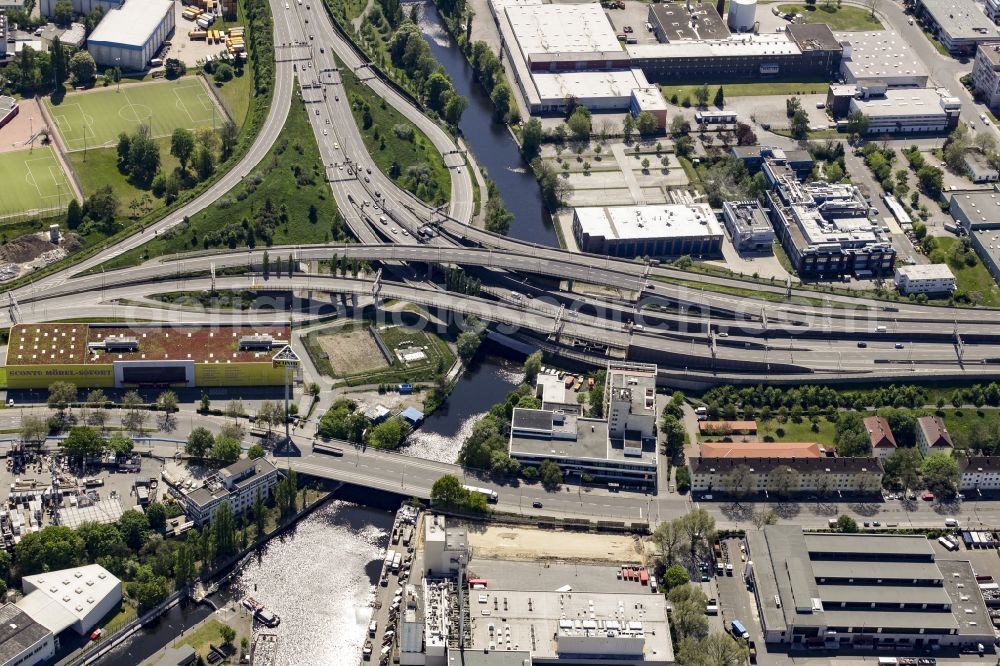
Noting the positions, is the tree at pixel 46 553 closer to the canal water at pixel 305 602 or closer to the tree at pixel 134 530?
the tree at pixel 134 530

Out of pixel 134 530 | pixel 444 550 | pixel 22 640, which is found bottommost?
pixel 444 550

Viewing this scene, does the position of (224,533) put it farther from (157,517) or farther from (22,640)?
(22,640)

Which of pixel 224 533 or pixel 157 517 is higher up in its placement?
pixel 157 517

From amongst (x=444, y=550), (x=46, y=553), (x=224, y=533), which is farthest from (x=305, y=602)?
(x=46, y=553)

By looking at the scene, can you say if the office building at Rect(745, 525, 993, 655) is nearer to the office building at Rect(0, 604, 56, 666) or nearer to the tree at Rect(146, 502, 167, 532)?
the tree at Rect(146, 502, 167, 532)

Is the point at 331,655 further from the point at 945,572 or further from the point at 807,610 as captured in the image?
the point at 945,572

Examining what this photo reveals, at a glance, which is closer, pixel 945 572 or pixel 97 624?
pixel 97 624

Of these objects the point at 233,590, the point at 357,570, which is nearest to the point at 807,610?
the point at 357,570
